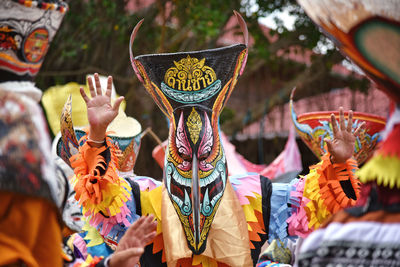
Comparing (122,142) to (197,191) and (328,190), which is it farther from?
(328,190)

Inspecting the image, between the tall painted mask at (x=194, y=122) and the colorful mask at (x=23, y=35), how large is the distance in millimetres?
896

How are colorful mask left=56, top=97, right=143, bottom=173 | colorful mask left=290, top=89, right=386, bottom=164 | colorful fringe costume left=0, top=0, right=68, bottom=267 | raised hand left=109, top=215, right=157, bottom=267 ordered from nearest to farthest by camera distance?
colorful fringe costume left=0, top=0, right=68, bottom=267, raised hand left=109, top=215, right=157, bottom=267, colorful mask left=56, top=97, right=143, bottom=173, colorful mask left=290, top=89, right=386, bottom=164

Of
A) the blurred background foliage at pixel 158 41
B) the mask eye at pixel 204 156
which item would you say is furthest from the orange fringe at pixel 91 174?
the blurred background foliage at pixel 158 41

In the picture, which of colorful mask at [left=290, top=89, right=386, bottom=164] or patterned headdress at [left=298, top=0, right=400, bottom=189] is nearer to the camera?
patterned headdress at [left=298, top=0, right=400, bottom=189]

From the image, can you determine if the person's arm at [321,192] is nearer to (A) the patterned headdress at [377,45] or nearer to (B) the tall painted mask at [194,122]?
(B) the tall painted mask at [194,122]

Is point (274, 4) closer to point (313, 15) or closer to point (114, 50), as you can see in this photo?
point (114, 50)

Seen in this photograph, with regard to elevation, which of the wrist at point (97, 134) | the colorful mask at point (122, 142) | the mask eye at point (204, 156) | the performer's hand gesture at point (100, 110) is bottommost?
the colorful mask at point (122, 142)

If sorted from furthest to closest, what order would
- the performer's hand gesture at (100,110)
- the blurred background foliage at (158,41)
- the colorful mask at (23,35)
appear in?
the blurred background foliage at (158,41) < the performer's hand gesture at (100,110) < the colorful mask at (23,35)

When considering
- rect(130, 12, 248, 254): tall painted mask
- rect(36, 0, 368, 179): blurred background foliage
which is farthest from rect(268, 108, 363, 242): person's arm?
rect(36, 0, 368, 179): blurred background foliage

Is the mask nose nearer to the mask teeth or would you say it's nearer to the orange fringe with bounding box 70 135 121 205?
the mask teeth

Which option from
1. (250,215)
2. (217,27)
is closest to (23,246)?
(250,215)

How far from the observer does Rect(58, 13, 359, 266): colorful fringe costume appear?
3.03 meters

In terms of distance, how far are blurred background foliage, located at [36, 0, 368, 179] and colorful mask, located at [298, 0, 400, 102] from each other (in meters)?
5.87

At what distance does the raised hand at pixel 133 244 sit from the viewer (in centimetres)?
200
